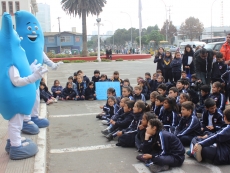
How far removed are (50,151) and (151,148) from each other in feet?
6.33

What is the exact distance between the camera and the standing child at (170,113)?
18.6 feet

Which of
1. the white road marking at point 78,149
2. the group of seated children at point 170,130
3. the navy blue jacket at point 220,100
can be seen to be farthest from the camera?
the navy blue jacket at point 220,100

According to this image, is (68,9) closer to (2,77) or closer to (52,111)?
(52,111)

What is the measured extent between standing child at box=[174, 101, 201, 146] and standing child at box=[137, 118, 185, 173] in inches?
32.5

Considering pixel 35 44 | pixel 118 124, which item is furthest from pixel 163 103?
pixel 35 44

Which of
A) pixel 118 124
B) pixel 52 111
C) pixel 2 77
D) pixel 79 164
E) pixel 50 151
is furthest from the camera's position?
pixel 52 111

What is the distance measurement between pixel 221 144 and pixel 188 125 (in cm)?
82

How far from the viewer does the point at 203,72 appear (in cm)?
878

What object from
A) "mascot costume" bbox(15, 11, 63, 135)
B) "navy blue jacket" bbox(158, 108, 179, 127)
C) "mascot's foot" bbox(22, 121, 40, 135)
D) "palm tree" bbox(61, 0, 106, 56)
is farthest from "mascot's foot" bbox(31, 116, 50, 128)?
"palm tree" bbox(61, 0, 106, 56)

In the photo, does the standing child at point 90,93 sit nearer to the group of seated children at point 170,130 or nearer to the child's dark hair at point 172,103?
the group of seated children at point 170,130

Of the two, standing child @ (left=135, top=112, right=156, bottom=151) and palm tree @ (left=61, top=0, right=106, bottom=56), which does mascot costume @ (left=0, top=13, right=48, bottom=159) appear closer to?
standing child @ (left=135, top=112, right=156, bottom=151)

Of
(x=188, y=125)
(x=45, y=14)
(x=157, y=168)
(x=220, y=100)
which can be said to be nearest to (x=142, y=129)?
(x=157, y=168)

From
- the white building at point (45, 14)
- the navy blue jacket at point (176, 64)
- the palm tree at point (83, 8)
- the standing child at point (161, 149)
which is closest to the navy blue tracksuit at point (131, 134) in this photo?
the standing child at point (161, 149)

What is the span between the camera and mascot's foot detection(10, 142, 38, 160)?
446 cm
